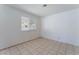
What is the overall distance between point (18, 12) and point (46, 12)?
127 cm

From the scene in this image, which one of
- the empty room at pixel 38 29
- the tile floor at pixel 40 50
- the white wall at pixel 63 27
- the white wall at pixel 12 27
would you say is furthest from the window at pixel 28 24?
the tile floor at pixel 40 50

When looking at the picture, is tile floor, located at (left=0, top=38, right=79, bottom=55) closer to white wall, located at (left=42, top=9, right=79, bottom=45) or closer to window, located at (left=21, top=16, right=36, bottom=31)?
white wall, located at (left=42, top=9, right=79, bottom=45)

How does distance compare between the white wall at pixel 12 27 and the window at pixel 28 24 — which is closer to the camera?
the white wall at pixel 12 27

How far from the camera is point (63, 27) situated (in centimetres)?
412

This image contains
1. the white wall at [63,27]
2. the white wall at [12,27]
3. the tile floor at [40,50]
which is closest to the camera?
the tile floor at [40,50]

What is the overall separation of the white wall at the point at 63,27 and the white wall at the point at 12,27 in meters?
0.60

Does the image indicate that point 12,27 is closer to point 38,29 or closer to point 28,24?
point 28,24

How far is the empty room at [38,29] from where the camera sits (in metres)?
3.03

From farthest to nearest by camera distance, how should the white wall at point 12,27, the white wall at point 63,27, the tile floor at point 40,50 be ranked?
the white wall at point 63,27, the white wall at point 12,27, the tile floor at point 40,50

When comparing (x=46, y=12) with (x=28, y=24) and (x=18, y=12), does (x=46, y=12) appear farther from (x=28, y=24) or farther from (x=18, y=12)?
(x=18, y=12)

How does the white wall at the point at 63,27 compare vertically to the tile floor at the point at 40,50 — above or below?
above

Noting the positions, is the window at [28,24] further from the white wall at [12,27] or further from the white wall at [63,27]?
the white wall at [63,27]

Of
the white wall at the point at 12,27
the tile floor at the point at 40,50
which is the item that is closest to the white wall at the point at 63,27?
the tile floor at the point at 40,50
